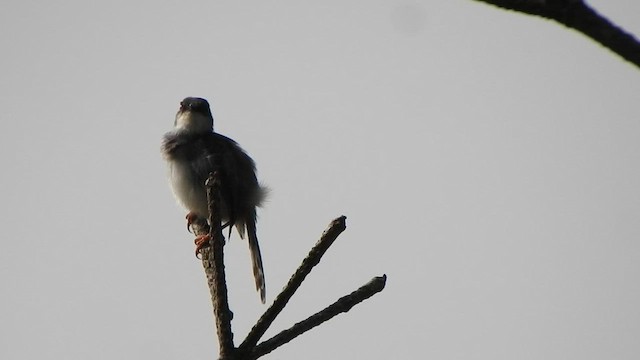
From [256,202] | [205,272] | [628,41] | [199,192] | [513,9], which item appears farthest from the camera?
[256,202]

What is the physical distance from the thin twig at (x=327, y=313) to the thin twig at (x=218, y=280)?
10 centimetres

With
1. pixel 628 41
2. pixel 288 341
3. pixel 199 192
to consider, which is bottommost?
pixel 288 341

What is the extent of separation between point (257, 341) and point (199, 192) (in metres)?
4.51

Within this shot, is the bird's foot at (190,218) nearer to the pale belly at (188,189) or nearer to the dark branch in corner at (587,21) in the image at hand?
the pale belly at (188,189)

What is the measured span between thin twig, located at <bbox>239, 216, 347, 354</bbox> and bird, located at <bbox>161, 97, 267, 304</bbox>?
395 centimetres

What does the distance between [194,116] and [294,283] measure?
5.57m

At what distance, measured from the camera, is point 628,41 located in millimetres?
1305

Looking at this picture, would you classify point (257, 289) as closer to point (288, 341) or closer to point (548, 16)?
point (288, 341)

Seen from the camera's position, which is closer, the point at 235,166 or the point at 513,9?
the point at 513,9

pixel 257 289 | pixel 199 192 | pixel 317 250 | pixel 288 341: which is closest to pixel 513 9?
pixel 317 250

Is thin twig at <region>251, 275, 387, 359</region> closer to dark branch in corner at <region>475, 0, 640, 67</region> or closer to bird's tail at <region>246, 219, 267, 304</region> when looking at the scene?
dark branch in corner at <region>475, 0, 640, 67</region>

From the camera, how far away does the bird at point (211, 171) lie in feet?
21.7

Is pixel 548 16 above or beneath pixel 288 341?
above

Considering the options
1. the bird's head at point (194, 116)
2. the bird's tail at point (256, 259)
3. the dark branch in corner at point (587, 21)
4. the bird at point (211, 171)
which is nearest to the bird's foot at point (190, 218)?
the bird at point (211, 171)
